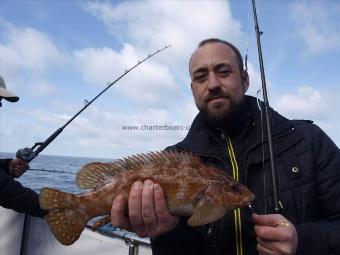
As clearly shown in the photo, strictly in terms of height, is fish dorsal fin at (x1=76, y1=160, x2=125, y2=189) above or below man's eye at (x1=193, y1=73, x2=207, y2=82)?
below

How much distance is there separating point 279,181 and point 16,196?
405cm

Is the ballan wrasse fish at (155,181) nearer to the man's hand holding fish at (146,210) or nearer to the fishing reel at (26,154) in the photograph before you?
the man's hand holding fish at (146,210)

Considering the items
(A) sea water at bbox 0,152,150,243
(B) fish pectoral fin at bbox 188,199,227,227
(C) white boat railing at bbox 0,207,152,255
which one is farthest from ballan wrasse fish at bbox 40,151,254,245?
(C) white boat railing at bbox 0,207,152,255

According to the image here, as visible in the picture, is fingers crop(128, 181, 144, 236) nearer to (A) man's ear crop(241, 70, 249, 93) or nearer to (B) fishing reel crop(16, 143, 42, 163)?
(A) man's ear crop(241, 70, 249, 93)

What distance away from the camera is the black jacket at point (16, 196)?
5.07m

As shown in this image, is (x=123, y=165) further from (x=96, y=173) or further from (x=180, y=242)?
(x=180, y=242)

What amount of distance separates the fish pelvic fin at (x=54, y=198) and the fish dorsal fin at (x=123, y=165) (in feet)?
0.60

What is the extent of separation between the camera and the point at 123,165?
3168 millimetres

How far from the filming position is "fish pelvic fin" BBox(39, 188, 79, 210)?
121 inches

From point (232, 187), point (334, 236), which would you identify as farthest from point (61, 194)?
point (334, 236)

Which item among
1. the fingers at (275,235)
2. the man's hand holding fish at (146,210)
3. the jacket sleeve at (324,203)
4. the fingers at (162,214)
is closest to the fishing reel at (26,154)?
the man's hand holding fish at (146,210)

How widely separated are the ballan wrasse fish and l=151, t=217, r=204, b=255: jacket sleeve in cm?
29

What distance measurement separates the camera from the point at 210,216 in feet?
9.30

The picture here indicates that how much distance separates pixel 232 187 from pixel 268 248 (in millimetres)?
740
